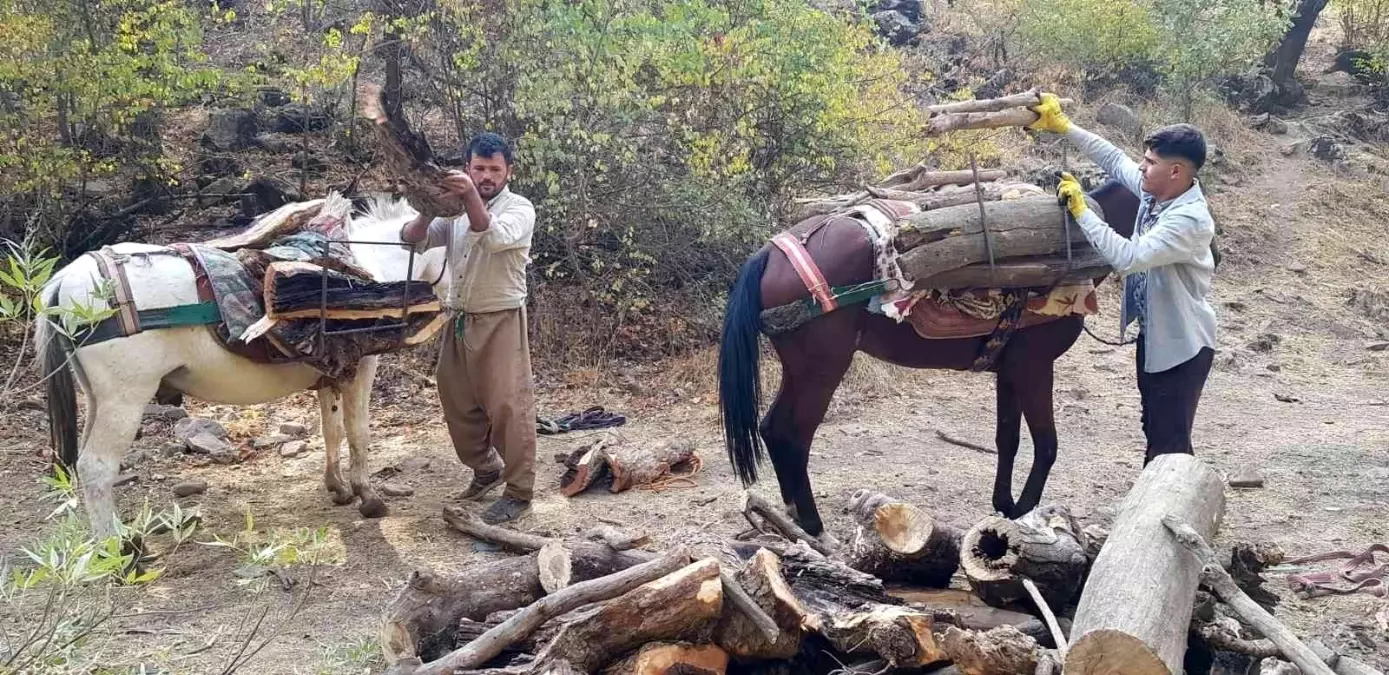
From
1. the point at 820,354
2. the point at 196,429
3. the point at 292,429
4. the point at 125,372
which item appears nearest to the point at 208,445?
the point at 196,429

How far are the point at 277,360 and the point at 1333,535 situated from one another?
462cm

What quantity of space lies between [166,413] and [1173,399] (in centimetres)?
571

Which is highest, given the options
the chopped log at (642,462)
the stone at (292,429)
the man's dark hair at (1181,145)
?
the man's dark hair at (1181,145)

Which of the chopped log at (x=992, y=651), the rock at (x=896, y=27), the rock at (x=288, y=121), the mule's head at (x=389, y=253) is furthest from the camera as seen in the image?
the rock at (x=896, y=27)

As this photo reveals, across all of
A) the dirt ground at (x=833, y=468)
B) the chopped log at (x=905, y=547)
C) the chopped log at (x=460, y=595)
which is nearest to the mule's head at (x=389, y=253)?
the dirt ground at (x=833, y=468)

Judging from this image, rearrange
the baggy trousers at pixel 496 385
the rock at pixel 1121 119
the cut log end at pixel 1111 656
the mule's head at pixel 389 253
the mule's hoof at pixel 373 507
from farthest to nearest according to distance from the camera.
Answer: the rock at pixel 1121 119 < the mule's hoof at pixel 373 507 < the baggy trousers at pixel 496 385 < the mule's head at pixel 389 253 < the cut log end at pixel 1111 656

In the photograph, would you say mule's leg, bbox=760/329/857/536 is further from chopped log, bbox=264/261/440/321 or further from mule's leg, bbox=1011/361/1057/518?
chopped log, bbox=264/261/440/321

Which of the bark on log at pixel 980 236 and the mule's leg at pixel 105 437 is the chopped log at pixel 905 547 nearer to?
the bark on log at pixel 980 236

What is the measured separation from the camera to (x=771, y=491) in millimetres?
5227

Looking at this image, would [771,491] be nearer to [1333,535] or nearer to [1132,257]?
[1132,257]

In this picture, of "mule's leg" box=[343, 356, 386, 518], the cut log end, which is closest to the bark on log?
the cut log end

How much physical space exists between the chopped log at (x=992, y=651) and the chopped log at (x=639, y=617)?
2.02 feet

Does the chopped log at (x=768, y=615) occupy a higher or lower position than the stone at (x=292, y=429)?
higher

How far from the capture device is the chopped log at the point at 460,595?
9.42 feet
